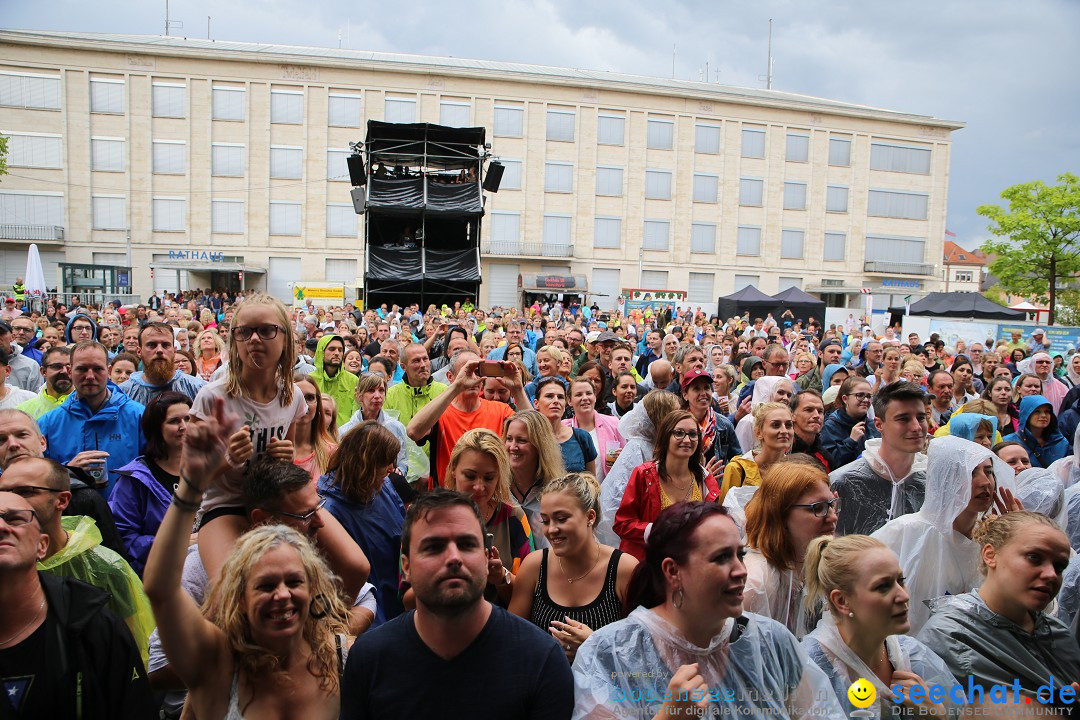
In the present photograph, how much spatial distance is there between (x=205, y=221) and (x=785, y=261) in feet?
109

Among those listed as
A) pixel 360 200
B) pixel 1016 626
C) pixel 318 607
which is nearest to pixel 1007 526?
pixel 1016 626

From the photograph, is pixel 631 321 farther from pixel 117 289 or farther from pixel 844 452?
pixel 117 289

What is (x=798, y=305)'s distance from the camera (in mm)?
25281

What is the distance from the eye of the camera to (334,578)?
7.92ft

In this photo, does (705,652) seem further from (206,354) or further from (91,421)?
(206,354)

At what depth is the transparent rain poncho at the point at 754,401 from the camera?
214 inches

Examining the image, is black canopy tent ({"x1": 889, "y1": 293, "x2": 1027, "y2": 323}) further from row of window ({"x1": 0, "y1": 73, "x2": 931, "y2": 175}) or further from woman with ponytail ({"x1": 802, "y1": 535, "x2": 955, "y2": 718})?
row of window ({"x1": 0, "y1": 73, "x2": 931, "y2": 175})

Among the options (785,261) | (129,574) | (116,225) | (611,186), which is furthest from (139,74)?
(129,574)

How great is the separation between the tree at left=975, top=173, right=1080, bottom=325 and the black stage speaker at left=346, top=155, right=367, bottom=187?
97.7 feet

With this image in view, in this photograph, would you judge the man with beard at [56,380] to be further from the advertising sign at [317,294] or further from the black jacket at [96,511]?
the advertising sign at [317,294]

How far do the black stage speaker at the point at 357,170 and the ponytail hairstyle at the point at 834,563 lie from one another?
16.4 metres

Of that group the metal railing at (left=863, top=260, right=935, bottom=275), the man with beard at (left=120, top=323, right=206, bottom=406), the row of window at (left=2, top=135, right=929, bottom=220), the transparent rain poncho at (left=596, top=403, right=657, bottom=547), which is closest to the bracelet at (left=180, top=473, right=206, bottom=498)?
the transparent rain poncho at (left=596, top=403, right=657, bottom=547)

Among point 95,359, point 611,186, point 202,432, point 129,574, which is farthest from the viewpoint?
point 611,186

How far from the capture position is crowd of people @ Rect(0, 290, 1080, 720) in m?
1.96
